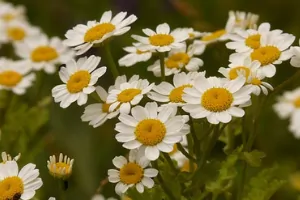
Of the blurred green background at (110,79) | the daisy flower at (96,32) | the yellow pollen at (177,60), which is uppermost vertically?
the daisy flower at (96,32)

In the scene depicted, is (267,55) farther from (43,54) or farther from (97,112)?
(43,54)

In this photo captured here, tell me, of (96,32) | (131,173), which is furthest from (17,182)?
(96,32)

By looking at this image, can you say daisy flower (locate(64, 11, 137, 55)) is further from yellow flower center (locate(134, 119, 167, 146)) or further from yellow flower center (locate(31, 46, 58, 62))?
yellow flower center (locate(31, 46, 58, 62))

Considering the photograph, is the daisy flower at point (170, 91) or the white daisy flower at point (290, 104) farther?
→ the white daisy flower at point (290, 104)

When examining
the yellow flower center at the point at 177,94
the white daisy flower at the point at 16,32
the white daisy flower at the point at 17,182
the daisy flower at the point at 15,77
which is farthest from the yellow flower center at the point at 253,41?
the white daisy flower at the point at 16,32

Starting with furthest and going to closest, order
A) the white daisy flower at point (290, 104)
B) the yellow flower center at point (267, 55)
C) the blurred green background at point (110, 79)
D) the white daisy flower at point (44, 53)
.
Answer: the blurred green background at point (110, 79) → the white daisy flower at point (290, 104) → the white daisy flower at point (44, 53) → the yellow flower center at point (267, 55)

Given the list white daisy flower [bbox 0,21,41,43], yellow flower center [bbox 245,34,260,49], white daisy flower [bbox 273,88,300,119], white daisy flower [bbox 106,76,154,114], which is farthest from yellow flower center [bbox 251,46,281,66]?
white daisy flower [bbox 0,21,41,43]

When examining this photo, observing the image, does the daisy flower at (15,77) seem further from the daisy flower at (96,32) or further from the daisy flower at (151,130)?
the daisy flower at (151,130)

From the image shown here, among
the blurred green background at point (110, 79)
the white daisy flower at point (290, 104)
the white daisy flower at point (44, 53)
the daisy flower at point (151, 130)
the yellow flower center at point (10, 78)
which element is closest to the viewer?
the daisy flower at point (151, 130)
